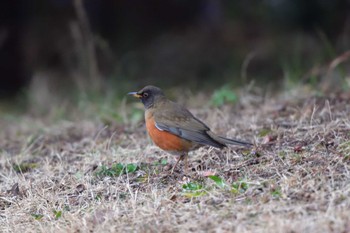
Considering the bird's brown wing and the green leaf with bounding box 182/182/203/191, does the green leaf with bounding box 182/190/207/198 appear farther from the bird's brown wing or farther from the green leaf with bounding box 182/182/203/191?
the bird's brown wing

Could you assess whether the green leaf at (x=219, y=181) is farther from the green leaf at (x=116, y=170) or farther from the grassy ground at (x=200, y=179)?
the green leaf at (x=116, y=170)

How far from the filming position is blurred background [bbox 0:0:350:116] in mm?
13375

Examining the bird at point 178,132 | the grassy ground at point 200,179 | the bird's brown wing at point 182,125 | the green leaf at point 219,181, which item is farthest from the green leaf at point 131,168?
the green leaf at point 219,181

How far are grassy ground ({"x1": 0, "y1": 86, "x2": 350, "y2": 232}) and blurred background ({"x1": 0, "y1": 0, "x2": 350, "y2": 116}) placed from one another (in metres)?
4.37

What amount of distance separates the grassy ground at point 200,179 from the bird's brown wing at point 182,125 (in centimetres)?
29

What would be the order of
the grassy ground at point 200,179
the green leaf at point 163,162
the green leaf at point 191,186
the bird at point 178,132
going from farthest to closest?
the green leaf at point 163,162 < the bird at point 178,132 < the green leaf at point 191,186 < the grassy ground at point 200,179

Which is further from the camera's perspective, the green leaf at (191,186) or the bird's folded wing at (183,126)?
the bird's folded wing at (183,126)

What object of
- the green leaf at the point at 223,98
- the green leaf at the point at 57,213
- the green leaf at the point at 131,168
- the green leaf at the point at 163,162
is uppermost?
the green leaf at the point at 57,213

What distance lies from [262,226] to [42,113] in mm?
7529

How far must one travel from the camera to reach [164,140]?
6574 mm

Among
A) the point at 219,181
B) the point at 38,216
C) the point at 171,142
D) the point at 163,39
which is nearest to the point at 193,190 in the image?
the point at 219,181

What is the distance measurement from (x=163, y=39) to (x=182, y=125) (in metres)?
9.33

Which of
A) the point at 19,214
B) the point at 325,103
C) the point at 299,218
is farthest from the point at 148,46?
the point at 299,218

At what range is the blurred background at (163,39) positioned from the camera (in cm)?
1338
